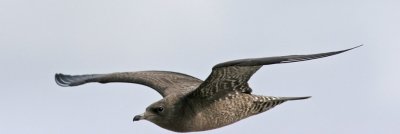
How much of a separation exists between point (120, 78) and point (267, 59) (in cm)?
711

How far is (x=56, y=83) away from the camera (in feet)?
79.0

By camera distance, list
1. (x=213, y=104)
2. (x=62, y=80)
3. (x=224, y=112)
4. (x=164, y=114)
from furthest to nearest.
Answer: (x=62, y=80), (x=224, y=112), (x=213, y=104), (x=164, y=114)

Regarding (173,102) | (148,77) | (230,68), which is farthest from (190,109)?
(148,77)

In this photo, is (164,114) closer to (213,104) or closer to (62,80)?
(213,104)

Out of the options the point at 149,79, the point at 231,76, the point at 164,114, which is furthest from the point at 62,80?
the point at 231,76

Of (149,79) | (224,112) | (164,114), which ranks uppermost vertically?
(149,79)

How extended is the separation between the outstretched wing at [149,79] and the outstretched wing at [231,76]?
268 cm

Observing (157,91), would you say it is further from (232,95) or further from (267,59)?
(267,59)

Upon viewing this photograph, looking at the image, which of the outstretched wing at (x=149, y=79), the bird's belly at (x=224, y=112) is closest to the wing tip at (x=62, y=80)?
the outstretched wing at (x=149, y=79)

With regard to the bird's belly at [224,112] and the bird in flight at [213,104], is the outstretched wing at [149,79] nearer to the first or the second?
the bird in flight at [213,104]

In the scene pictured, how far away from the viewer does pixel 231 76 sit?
65.3 feet

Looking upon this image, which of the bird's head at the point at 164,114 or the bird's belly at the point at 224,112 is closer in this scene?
the bird's head at the point at 164,114

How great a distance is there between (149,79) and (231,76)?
4.94m

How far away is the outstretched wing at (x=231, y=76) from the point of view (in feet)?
58.7
